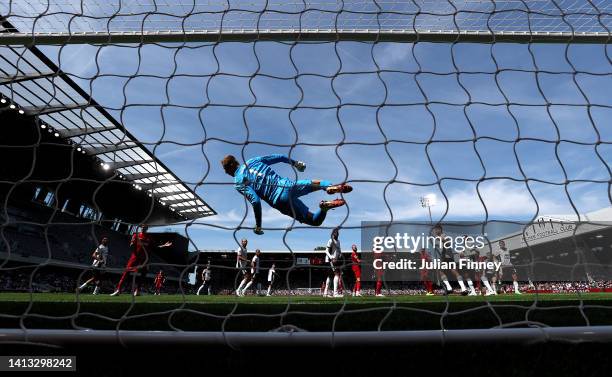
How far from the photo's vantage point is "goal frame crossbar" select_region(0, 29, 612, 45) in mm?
2199

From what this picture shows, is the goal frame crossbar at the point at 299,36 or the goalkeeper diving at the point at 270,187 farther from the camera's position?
the goalkeeper diving at the point at 270,187

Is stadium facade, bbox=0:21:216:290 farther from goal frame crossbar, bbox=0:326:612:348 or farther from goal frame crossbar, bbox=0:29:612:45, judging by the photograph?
goal frame crossbar, bbox=0:326:612:348

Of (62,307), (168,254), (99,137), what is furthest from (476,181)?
(168,254)

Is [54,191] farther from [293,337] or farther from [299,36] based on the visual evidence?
[293,337]

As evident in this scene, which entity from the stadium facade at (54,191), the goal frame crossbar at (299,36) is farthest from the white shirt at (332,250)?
the stadium facade at (54,191)

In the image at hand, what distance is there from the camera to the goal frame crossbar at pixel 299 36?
2.20m

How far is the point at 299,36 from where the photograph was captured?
2.29 metres

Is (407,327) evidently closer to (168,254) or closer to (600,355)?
(600,355)

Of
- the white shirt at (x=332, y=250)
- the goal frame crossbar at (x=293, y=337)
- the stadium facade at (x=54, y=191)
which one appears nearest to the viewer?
the goal frame crossbar at (x=293, y=337)

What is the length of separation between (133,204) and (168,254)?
17.9 ft

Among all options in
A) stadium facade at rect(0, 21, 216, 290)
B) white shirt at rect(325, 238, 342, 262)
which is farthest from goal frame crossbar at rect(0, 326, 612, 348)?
stadium facade at rect(0, 21, 216, 290)

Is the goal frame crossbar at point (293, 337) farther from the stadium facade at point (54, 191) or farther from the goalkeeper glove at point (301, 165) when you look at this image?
the stadium facade at point (54, 191)

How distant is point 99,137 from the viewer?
55.3 ft

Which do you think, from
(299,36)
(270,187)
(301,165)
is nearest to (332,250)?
(270,187)
